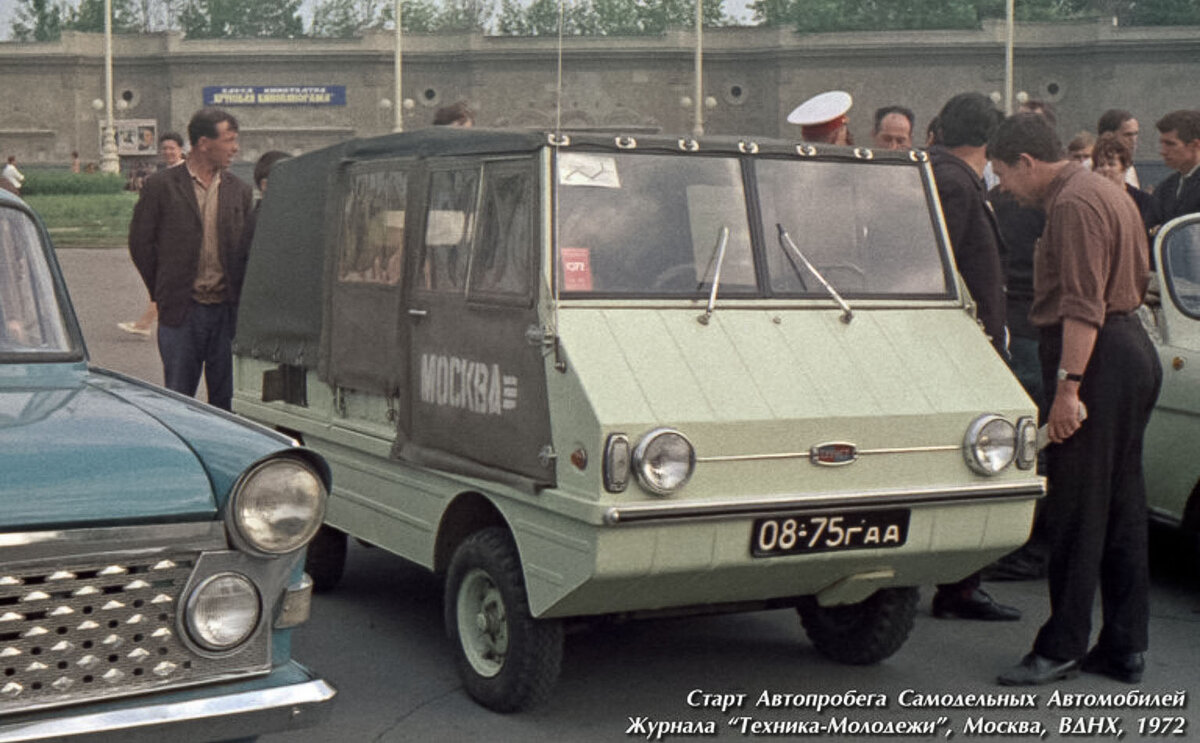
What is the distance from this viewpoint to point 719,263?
5508 millimetres

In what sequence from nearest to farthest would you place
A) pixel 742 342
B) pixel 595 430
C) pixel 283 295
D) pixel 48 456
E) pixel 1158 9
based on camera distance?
pixel 48 456, pixel 595 430, pixel 742 342, pixel 283 295, pixel 1158 9

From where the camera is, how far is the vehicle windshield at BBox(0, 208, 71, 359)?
469 cm

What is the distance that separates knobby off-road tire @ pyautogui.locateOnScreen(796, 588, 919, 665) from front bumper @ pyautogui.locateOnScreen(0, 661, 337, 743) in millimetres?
2505

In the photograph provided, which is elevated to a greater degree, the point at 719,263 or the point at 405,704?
the point at 719,263

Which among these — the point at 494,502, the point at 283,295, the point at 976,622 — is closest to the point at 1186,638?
the point at 976,622

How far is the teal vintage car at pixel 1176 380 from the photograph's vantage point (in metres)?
7.21

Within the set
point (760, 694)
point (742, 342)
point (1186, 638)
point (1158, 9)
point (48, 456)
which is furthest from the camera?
point (1158, 9)

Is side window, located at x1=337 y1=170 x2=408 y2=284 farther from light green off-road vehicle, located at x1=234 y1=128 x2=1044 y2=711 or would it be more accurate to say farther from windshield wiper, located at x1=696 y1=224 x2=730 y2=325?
windshield wiper, located at x1=696 y1=224 x2=730 y2=325

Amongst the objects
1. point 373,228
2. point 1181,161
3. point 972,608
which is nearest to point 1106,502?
point 972,608

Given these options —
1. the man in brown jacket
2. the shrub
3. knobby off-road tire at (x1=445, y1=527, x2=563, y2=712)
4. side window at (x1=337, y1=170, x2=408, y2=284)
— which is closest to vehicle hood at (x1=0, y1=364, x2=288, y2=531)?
knobby off-road tire at (x1=445, y1=527, x2=563, y2=712)

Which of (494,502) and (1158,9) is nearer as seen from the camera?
(494,502)

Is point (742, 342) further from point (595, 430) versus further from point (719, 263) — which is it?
point (595, 430)

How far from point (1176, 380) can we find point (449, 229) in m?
3.63

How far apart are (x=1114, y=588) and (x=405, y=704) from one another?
2.70m
